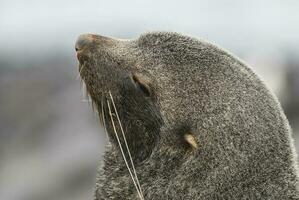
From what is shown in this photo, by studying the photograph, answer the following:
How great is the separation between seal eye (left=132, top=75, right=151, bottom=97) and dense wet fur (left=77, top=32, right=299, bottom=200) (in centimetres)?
4

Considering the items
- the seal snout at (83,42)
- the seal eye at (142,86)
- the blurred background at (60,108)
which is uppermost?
the seal snout at (83,42)

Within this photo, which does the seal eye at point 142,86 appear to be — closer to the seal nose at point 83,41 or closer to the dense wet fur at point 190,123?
the dense wet fur at point 190,123

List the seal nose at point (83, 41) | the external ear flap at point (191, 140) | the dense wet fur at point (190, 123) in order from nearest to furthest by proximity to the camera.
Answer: the dense wet fur at point (190, 123) < the external ear flap at point (191, 140) < the seal nose at point (83, 41)

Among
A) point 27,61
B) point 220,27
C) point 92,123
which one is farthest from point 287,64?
point 220,27

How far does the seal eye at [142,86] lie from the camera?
792 centimetres

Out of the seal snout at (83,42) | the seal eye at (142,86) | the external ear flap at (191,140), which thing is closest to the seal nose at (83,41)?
the seal snout at (83,42)

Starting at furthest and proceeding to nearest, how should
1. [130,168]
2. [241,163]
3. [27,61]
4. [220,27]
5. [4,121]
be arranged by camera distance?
[220,27]
[27,61]
[4,121]
[130,168]
[241,163]

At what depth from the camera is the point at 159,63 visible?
7.92 m

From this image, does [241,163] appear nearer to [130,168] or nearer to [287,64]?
[130,168]

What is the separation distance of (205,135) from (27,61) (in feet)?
68.6

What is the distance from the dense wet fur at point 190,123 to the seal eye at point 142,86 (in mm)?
36

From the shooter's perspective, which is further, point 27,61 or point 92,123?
point 27,61

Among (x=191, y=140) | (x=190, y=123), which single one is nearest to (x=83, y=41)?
(x=190, y=123)

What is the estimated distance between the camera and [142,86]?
7949 mm
